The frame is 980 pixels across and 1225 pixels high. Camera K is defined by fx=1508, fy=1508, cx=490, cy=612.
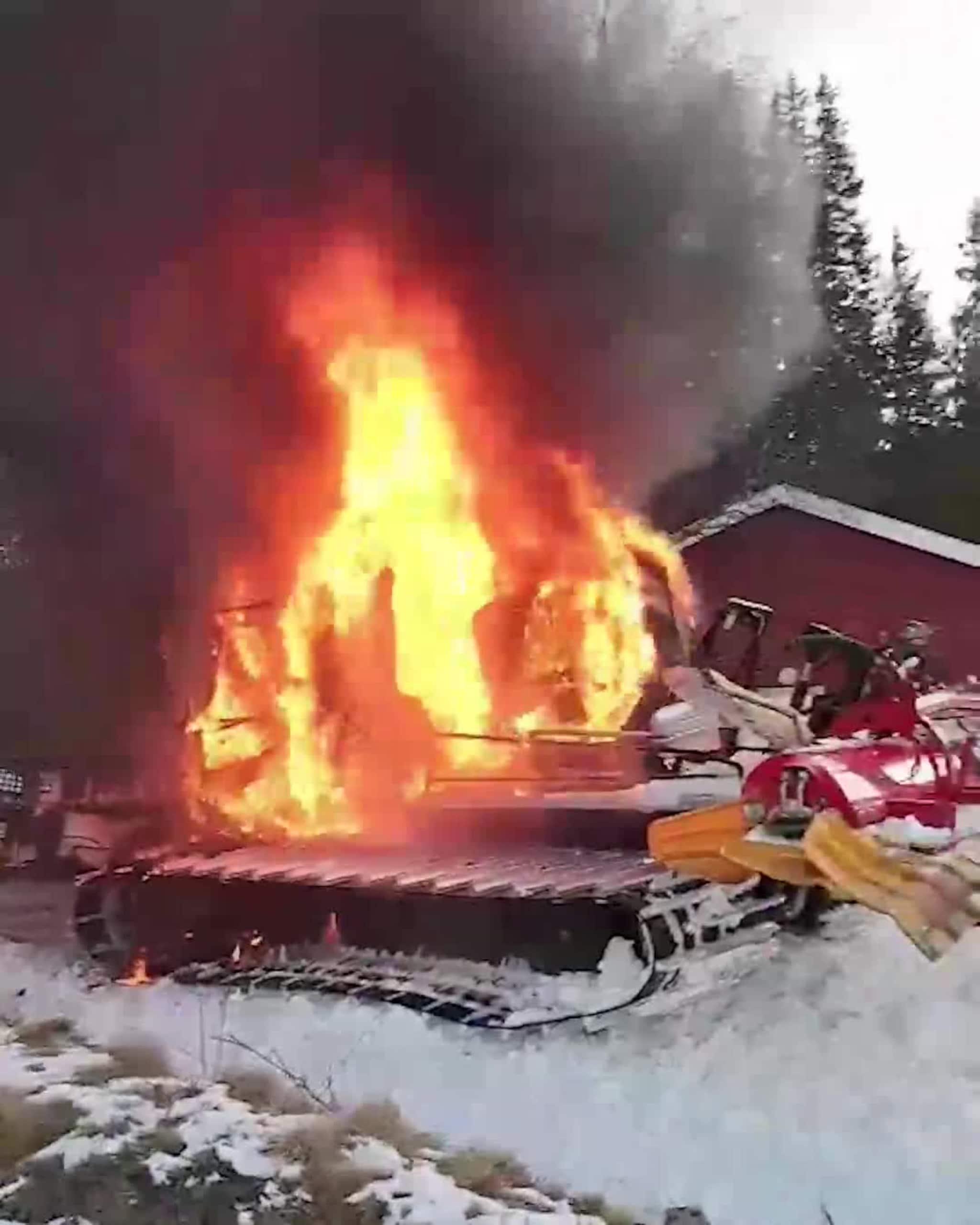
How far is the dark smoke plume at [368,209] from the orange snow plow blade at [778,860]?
16.2 feet

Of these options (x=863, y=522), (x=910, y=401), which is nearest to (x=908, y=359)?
(x=910, y=401)

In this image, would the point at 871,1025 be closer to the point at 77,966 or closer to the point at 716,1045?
the point at 716,1045

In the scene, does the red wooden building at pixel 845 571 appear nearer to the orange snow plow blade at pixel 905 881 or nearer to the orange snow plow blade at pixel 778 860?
the orange snow plow blade at pixel 778 860

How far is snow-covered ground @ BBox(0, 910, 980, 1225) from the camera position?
14.6ft

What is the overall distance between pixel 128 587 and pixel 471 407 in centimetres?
343

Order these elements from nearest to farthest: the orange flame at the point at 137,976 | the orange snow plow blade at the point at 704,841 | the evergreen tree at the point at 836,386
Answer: the orange snow plow blade at the point at 704,841
the orange flame at the point at 137,976
the evergreen tree at the point at 836,386

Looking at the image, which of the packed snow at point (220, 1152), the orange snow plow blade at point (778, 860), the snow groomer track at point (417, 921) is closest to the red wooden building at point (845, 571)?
the snow groomer track at point (417, 921)

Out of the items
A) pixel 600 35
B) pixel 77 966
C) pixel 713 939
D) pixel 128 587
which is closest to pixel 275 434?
pixel 128 587

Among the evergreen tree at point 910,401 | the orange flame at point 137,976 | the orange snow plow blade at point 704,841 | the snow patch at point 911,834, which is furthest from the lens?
the evergreen tree at point 910,401

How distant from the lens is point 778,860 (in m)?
5.58

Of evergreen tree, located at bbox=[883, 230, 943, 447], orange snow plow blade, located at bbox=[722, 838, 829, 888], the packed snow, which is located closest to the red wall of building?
evergreen tree, located at bbox=[883, 230, 943, 447]

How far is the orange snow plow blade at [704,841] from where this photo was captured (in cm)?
582

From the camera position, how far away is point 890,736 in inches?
244

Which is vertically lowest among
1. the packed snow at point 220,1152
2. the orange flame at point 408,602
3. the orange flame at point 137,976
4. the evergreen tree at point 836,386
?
the packed snow at point 220,1152
